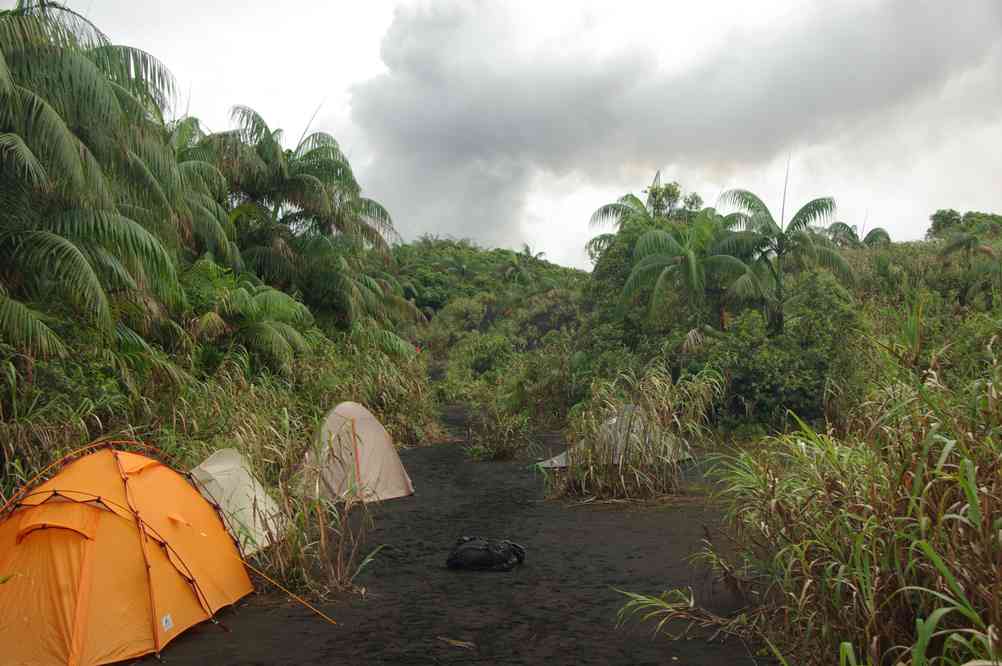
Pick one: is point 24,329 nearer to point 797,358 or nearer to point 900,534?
point 900,534

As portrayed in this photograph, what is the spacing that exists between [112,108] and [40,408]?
415cm

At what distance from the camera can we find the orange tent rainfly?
5570 mm

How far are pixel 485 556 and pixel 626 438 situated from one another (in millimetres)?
3378

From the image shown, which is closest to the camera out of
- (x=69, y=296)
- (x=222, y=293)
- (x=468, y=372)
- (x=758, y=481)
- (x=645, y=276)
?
(x=758, y=481)

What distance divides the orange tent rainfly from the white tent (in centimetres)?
552

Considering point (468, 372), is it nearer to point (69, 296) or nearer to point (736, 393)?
point (736, 393)

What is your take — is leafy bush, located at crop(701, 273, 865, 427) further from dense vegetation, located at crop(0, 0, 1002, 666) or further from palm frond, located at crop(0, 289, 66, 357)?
palm frond, located at crop(0, 289, 66, 357)

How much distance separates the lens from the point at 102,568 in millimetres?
5859

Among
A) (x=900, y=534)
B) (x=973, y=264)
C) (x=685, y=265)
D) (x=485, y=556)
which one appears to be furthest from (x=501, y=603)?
(x=973, y=264)

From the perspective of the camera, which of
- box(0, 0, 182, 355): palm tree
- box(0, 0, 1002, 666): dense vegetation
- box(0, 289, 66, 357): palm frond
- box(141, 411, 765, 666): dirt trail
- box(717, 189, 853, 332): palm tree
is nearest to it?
box(0, 0, 1002, 666): dense vegetation

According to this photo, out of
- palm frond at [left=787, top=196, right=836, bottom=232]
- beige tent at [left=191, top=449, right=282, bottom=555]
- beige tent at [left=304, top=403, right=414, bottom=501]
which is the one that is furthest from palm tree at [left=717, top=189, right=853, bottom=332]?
beige tent at [left=191, top=449, right=282, bottom=555]

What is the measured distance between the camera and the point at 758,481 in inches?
220

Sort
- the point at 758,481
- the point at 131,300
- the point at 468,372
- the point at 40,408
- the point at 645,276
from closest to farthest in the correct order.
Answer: the point at 758,481
the point at 40,408
the point at 131,300
the point at 645,276
the point at 468,372

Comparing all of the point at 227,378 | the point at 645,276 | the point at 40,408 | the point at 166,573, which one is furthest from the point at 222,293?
the point at 166,573
